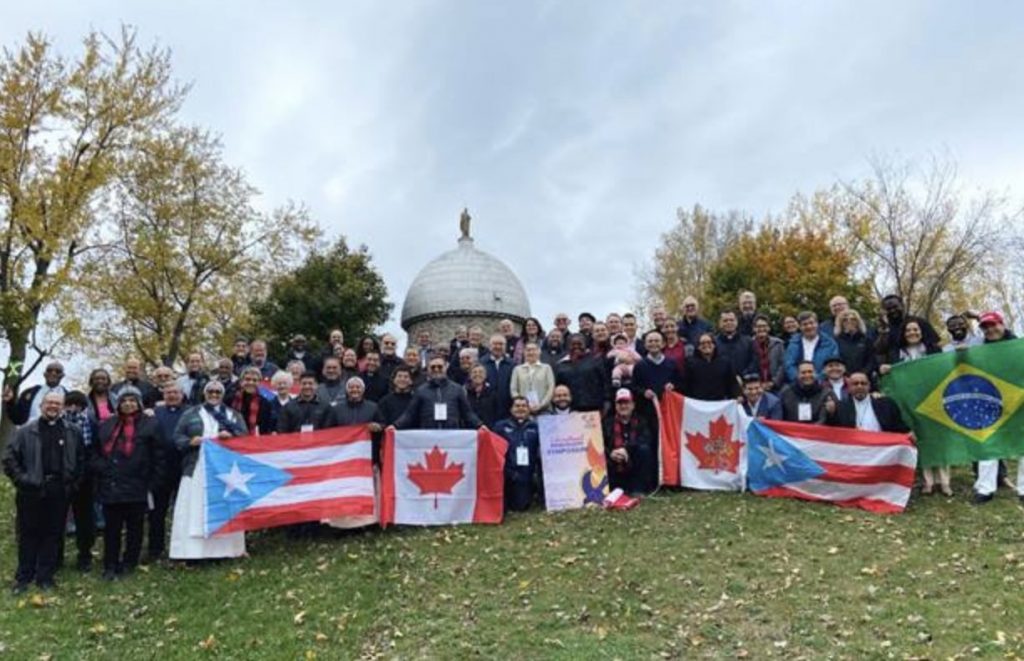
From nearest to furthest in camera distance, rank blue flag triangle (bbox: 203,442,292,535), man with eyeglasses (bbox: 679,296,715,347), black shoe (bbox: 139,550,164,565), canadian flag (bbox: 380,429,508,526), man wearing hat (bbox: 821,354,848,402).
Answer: blue flag triangle (bbox: 203,442,292,535) → black shoe (bbox: 139,550,164,565) → canadian flag (bbox: 380,429,508,526) → man wearing hat (bbox: 821,354,848,402) → man with eyeglasses (bbox: 679,296,715,347)

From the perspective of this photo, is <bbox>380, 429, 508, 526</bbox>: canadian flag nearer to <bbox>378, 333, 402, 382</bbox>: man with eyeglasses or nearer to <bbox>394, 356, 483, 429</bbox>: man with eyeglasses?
<bbox>394, 356, 483, 429</bbox>: man with eyeglasses

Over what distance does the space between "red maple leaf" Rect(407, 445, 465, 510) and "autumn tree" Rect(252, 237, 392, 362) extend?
75.3 ft

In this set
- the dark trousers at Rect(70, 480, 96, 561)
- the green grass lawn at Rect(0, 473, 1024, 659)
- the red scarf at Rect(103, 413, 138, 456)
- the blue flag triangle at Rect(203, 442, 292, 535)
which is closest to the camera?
the green grass lawn at Rect(0, 473, 1024, 659)

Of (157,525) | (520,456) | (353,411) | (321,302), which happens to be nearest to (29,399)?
(157,525)

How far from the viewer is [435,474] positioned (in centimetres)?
1201

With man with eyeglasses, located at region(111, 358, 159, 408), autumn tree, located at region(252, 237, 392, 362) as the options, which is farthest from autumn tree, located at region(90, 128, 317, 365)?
man with eyeglasses, located at region(111, 358, 159, 408)

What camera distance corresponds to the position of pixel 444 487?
12.0 m

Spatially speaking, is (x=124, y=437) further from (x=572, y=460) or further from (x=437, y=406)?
(x=572, y=460)

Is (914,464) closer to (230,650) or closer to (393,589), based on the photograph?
(393,589)

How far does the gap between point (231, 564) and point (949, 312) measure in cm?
3738

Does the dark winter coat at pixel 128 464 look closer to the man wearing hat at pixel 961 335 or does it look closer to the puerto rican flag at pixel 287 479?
the puerto rican flag at pixel 287 479

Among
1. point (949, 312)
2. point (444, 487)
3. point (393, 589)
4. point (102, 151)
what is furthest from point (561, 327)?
point (949, 312)

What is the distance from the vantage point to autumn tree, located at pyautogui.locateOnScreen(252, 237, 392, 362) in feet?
115

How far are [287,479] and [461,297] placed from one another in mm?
27323
